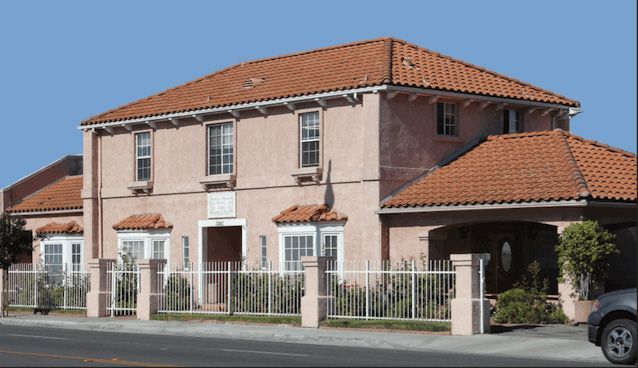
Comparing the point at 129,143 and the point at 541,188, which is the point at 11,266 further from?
the point at 541,188

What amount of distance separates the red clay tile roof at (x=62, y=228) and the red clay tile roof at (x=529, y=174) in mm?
14060

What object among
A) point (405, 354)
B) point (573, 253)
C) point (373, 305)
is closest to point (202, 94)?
point (373, 305)

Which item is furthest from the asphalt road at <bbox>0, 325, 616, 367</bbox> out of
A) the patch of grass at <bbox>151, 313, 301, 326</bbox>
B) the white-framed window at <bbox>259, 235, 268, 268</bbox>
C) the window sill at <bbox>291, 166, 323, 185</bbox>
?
the white-framed window at <bbox>259, 235, 268, 268</bbox>

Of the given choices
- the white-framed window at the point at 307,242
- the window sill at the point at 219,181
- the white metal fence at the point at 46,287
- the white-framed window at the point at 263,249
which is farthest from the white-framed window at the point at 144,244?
the white-framed window at the point at 307,242

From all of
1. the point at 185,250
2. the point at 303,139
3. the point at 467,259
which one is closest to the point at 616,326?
the point at 467,259

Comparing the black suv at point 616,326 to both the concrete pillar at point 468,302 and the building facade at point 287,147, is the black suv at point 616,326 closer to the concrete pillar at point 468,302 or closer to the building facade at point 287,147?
the concrete pillar at point 468,302

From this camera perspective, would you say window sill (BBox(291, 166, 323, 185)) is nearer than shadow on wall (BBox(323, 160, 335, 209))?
No

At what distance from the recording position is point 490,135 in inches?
1423

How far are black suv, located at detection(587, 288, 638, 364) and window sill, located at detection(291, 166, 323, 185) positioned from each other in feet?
47.2

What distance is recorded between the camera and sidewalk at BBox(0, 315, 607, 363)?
2342 centimetres

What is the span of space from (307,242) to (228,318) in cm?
390

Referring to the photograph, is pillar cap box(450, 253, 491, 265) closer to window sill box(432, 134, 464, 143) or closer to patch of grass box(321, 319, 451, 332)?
patch of grass box(321, 319, 451, 332)

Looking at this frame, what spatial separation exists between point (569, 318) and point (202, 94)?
1496 cm

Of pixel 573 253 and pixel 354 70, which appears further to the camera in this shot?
pixel 354 70
